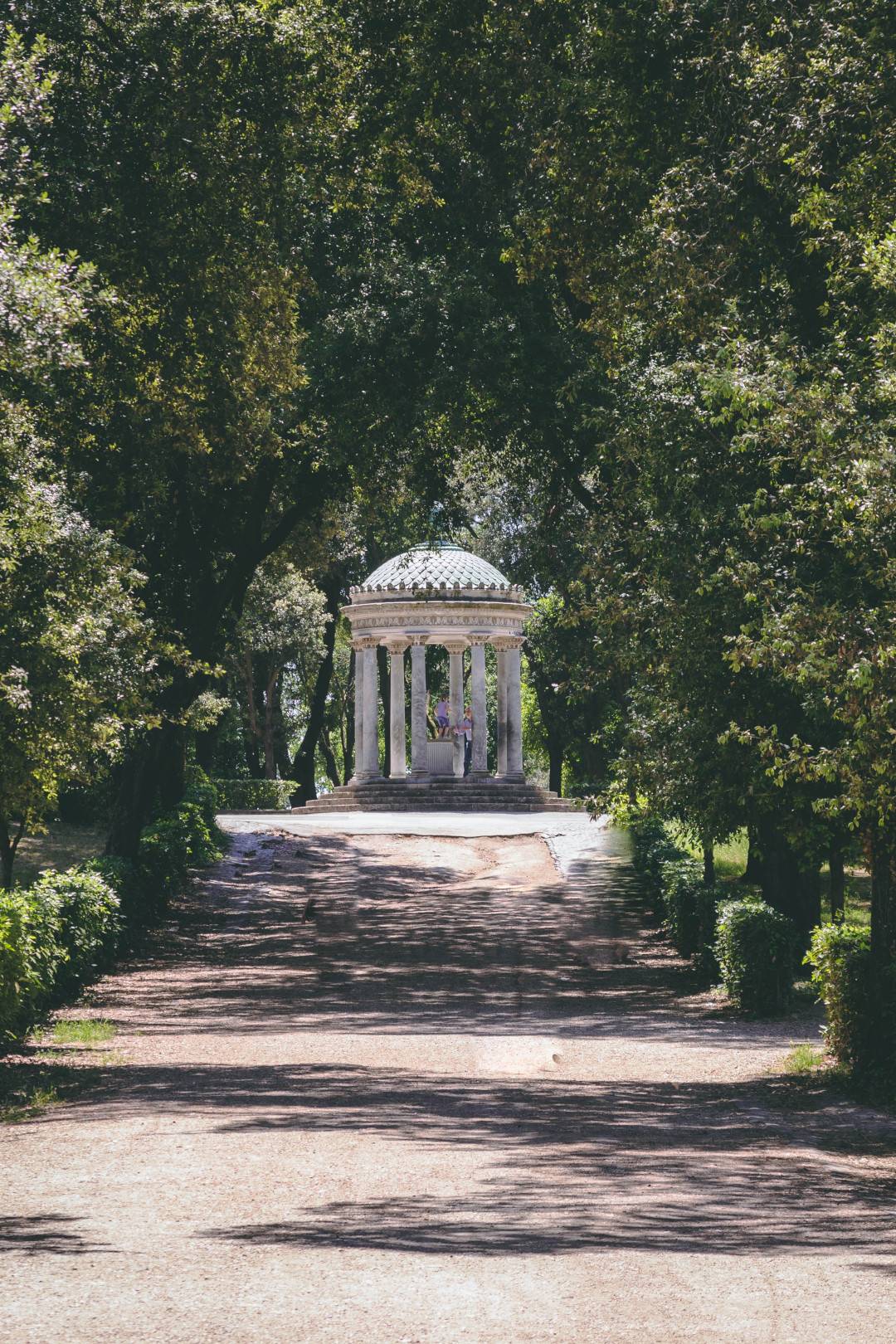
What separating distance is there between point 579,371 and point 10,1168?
12.4m

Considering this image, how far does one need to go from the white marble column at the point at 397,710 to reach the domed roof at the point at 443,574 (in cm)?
192

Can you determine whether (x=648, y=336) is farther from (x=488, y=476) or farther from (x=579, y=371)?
(x=488, y=476)

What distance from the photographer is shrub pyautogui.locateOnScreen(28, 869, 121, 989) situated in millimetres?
16320

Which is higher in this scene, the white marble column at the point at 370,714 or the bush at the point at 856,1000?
the white marble column at the point at 370,714

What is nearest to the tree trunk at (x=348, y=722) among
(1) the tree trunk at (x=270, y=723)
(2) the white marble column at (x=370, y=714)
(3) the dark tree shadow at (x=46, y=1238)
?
(1) the tree trunk at (x=270, y=723)

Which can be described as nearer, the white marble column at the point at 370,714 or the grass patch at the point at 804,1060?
the grass patch at the point at 804,1060

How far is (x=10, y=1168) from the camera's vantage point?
30.0 feet

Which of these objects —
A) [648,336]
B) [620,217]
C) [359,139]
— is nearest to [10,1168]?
[648,336]

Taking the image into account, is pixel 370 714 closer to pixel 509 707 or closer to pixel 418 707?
pixel 418 707

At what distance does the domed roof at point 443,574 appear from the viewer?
45000mm


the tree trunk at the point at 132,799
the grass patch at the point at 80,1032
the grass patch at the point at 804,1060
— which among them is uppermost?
the tree trunk at the point at 132,799

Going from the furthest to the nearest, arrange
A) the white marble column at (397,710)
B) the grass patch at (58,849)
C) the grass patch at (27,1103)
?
1. the white marble column at (397,710)
2. the grass patch at (58,849)
3. the grass patch at (27,1103)

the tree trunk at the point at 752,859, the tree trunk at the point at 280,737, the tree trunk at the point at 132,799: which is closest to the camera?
the tree trunk at the point at 752,859

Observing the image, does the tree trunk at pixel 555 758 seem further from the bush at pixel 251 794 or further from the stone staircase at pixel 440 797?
the bush at pixel 251 794
